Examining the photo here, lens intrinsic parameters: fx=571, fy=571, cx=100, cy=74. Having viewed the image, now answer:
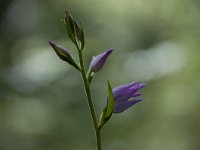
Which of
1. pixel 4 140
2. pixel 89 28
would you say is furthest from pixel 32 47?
pixel 4 140

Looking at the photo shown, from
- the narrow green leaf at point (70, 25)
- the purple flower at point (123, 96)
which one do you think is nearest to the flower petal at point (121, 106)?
the purple flower at point (123, 96)

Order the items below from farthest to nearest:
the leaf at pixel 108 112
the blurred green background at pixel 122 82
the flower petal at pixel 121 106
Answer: the blurred green background at pixel 122 82 → the flower petal at pixel 121 106 → the leaf at pixel 108 112

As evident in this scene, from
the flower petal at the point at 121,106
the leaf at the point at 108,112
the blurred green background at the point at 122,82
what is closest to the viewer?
the leaf at the point at 108,112

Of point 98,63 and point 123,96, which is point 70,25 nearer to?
point 98,63

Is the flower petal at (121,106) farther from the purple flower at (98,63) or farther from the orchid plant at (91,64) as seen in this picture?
the purple flower at (98,63)

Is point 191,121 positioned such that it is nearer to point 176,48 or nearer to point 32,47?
point 176,48

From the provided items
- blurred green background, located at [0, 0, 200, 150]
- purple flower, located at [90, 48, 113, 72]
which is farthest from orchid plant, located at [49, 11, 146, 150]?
blurred green background, located at [0, 0, 200, 150]

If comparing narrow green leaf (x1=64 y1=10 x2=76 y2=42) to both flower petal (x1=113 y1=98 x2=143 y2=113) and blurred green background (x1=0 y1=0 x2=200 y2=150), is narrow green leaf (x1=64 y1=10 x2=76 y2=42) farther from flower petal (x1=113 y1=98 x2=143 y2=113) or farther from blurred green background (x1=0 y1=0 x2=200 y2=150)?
blurred green background (x1=0 y1=0 x2=200 y2=150)

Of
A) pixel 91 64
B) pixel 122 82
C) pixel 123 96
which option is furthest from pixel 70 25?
pixel 122 82
